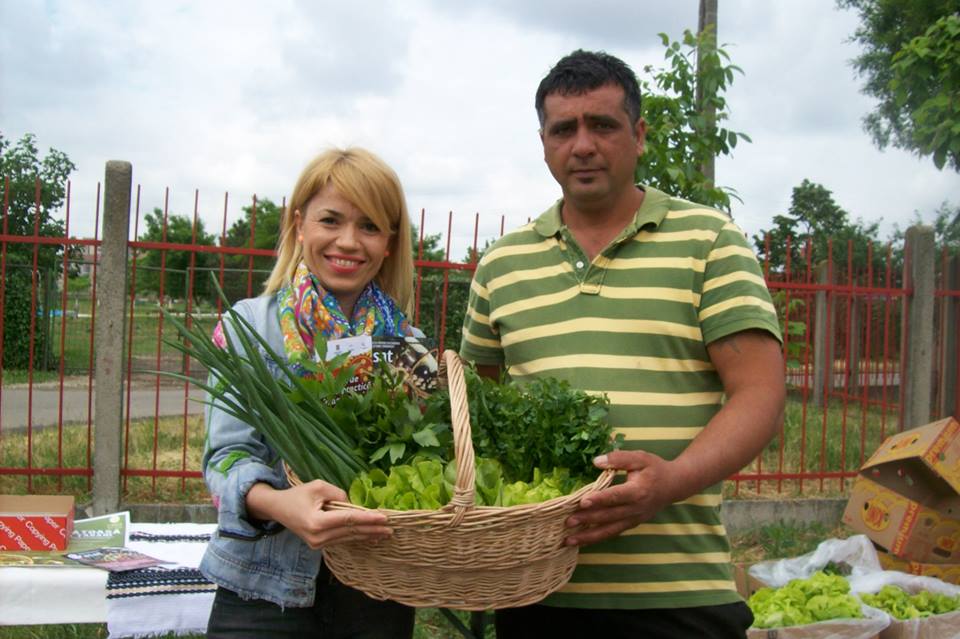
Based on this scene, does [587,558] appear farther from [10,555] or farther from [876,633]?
[10,555]

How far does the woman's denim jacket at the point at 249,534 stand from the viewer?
172cm

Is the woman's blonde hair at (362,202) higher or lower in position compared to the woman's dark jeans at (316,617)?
higher

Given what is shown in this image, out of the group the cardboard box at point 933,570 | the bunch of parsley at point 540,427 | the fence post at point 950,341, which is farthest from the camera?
the fence post at point 950,341

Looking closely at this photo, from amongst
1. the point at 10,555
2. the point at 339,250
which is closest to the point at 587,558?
the point at 339,250

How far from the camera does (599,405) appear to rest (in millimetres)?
1706

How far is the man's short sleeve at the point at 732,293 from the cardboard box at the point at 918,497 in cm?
307

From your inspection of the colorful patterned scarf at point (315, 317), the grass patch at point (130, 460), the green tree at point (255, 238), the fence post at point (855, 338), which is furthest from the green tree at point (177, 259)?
the colorful patterned scarf at point (315, 317)

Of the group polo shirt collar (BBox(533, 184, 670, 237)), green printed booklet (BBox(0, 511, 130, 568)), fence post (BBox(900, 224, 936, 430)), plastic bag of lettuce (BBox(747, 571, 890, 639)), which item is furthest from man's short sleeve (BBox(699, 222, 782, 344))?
fence post (BBox(900, 224, 936, 430))

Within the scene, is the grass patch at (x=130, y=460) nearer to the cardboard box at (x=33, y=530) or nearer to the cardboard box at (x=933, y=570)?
the cardboard box at (x=33, y=530)

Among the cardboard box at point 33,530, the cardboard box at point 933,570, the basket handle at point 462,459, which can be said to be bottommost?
the cardboard box at point 933,570

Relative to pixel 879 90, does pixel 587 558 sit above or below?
below

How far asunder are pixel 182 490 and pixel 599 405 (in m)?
4.25

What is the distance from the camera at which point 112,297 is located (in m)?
4.92

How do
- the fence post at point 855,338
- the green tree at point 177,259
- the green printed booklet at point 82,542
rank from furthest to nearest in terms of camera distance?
the green tree at point 177,259, the fence post at point 855,338, the green printed booklet at point 82,542
